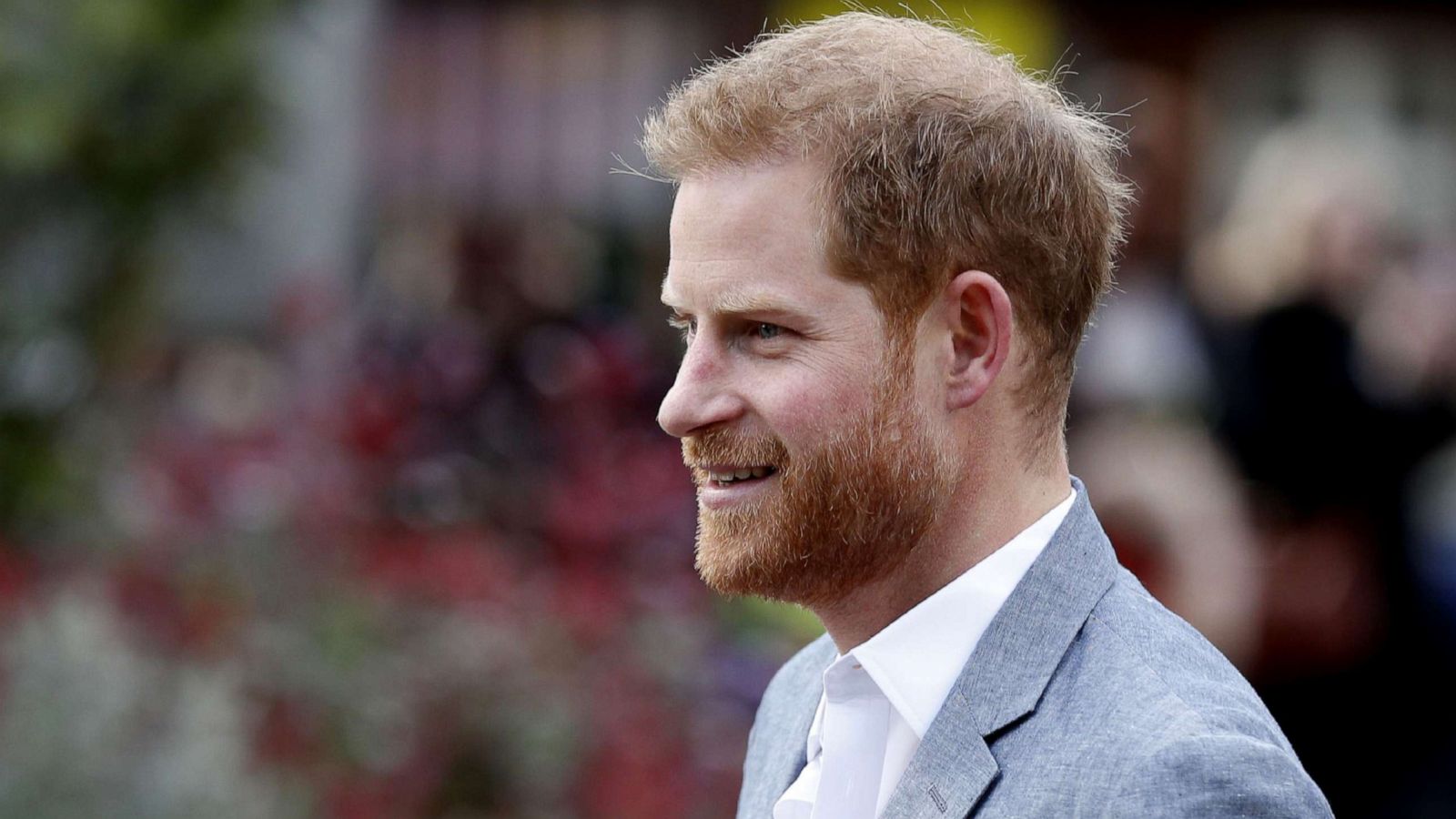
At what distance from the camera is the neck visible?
2121 millimetres

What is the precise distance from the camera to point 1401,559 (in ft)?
18.7

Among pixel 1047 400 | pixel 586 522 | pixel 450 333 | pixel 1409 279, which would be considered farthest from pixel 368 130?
pixel 1047 400

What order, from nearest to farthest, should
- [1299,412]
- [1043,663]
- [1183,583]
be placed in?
[1043,663]
[1183,583]
[1299,412]

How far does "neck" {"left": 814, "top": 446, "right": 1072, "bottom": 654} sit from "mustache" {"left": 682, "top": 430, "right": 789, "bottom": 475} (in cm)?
18

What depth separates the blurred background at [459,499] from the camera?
16.8 ft

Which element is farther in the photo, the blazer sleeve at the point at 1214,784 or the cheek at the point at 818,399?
the cheek at the point at 818,399

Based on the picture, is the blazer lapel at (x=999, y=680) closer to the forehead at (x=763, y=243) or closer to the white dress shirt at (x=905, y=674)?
the white dress shirt at (x=905, y=674)

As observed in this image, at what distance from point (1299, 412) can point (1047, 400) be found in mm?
3955

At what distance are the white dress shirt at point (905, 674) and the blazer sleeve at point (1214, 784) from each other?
1.01 ft

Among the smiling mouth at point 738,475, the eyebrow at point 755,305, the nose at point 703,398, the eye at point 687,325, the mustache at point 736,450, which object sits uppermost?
the eyebrow at point 755,305

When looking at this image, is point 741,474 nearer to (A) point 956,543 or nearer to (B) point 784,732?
(A) point 956,543

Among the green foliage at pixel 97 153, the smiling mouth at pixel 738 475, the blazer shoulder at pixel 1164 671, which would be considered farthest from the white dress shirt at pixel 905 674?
the green foliage at pixel 97 153

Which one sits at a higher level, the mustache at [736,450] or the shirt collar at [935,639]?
the mustache at [736,450]

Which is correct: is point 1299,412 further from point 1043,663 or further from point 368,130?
point 368,130
